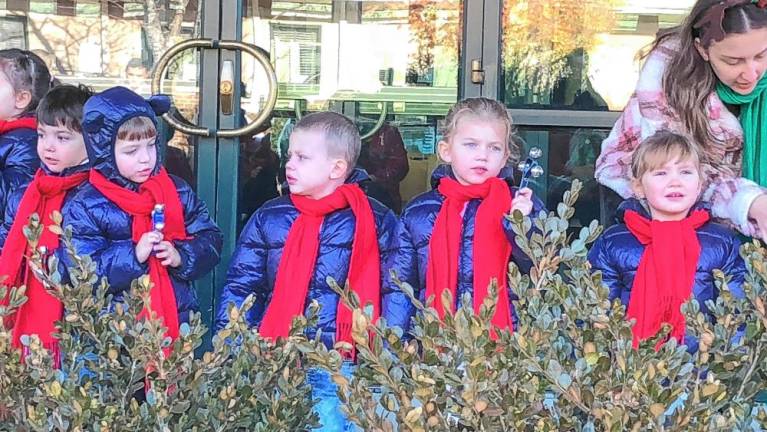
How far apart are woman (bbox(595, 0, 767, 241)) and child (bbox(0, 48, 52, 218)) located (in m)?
1.80

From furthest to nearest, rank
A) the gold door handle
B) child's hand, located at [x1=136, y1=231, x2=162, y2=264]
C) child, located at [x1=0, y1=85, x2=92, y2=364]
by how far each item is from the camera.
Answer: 1. the gold door handle
2. child, located at [x1=0, y1=85, x2=92, y2=364]
3. child's hand, located at [x1=136, y1=231, x2=162, y2=264]

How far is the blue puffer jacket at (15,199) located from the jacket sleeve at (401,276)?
943 millimetres

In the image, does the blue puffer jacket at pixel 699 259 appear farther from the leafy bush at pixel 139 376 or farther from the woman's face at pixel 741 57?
the leafy bush at pixel 139 376

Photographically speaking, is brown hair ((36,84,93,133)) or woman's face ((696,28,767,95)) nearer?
woman's face ((696,28,767,95))

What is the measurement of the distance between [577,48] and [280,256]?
152 centimetres

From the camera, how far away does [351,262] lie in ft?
9.62

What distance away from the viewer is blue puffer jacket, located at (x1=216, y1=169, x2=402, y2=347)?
293cm

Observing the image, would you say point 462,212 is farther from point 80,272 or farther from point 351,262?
point 80,272

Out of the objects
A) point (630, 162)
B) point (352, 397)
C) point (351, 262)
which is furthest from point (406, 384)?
point (630, 162)

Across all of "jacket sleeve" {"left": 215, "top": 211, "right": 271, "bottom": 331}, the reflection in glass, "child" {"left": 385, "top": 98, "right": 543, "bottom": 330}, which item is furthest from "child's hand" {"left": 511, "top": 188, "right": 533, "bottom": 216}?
the reflection in glass

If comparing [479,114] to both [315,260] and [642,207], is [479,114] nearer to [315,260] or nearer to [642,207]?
[642,207]

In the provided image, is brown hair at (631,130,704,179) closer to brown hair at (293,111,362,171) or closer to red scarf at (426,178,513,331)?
red scarf at (426,178,513,331)

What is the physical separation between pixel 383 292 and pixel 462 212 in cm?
33

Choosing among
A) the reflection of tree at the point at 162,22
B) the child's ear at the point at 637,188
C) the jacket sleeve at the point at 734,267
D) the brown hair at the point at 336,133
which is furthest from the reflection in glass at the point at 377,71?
the jacket sleeve at the point at 734,267
